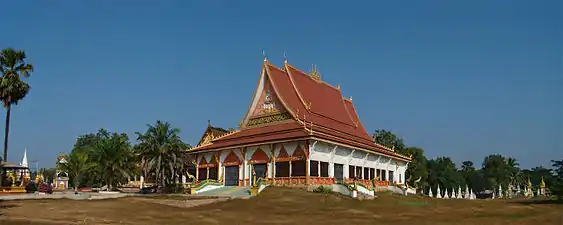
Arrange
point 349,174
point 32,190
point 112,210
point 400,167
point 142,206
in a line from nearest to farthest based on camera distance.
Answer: point 112,210 < point 142,206 < point 32,190 < point 349,174 < point 400,167

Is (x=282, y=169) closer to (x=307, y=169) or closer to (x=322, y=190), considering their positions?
(x=307, y=169)

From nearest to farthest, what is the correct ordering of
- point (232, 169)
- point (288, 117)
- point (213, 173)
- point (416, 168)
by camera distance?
point (288, 117)
point (232, 169)
point (213, 173)
point (416, 168)

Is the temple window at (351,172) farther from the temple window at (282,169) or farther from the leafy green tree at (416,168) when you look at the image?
the leafy green tree at (416,168)

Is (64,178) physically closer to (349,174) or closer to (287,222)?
(349,174)

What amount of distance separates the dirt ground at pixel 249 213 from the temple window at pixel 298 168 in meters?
7.19

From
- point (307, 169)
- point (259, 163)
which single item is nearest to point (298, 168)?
point (307, 169)

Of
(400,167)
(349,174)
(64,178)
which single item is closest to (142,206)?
(349,174)

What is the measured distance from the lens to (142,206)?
21953 millimetres

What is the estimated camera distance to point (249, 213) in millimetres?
20594

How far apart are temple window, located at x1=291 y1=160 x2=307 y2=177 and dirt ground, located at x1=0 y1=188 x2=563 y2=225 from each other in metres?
7.19

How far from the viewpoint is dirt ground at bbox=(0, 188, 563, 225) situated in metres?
17.0

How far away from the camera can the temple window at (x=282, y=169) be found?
33.5 meters

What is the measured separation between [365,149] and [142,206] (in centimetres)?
2018

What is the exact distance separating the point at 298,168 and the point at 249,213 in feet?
40.9
